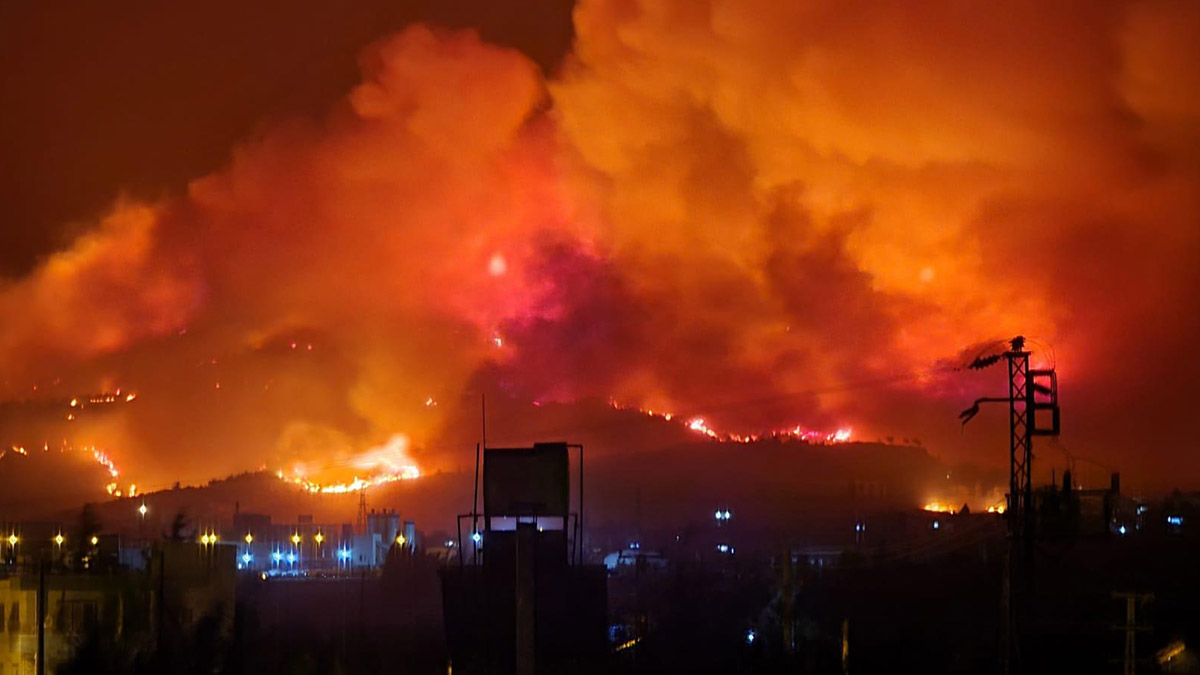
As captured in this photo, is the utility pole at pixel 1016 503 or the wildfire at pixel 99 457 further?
the wildfire at pixel 99 457

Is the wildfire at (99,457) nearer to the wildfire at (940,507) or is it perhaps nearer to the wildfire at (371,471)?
the wildfire at (371,471)

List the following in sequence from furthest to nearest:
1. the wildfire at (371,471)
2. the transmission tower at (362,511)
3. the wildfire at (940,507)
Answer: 1. the wildfire at (371,471)
2. the transmission tower at (362,511)
3. the wildfire at (940,507)

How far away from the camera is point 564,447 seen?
21.5 m

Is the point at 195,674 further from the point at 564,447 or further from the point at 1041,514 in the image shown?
Result: the point at 1041,514

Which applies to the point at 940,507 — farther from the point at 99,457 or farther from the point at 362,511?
the point at 99,457

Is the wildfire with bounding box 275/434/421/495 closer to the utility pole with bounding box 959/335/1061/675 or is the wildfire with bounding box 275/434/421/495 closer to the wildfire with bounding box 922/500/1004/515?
the wildfire with bounding box 922/500/1004/515

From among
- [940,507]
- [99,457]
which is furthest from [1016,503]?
[99,457]

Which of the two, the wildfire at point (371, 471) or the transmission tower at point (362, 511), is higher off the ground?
the wildfire at point (371, 471)

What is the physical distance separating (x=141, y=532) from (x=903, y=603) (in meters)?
25.9

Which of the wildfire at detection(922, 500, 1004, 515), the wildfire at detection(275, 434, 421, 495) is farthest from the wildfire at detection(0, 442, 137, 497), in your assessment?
the wildfire at detection(922, 500, 1004, 515)

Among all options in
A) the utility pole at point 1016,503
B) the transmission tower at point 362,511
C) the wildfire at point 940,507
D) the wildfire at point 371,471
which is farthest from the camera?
the wildfire at point 371,471

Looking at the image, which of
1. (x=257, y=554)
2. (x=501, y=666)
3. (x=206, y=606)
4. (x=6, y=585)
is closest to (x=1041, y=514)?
(x=501, y=666)

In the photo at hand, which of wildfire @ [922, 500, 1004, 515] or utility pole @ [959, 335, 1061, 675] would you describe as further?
wildfire @ [922, 500, 1004, 515]

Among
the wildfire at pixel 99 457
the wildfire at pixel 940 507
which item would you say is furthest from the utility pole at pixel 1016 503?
the wildfire at pixel 99 457
